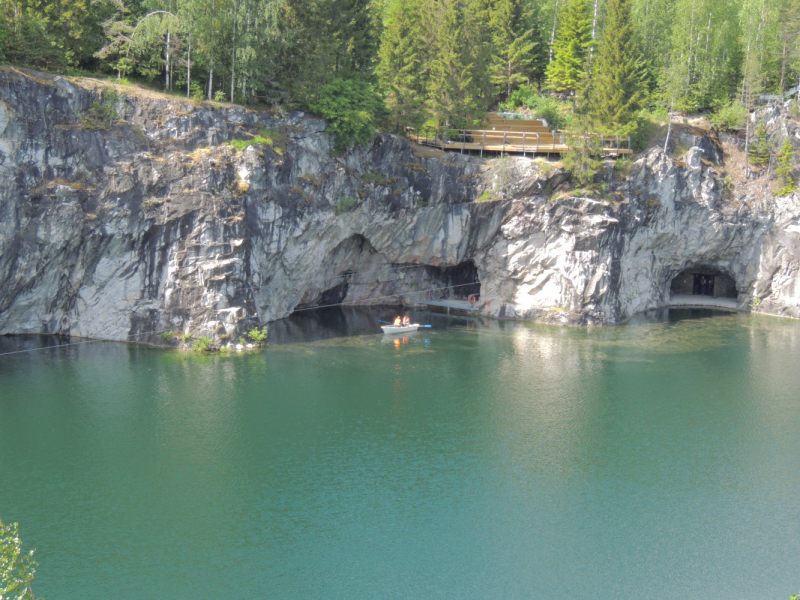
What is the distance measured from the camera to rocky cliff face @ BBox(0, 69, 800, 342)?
4000 centimetres

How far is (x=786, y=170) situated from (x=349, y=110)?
34417 millimetres

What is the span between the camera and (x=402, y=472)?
94.6 feet

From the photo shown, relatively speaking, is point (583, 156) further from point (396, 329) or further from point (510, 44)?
point (510, 44)

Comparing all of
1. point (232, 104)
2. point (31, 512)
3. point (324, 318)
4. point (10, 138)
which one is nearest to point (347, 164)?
point (232, 104)

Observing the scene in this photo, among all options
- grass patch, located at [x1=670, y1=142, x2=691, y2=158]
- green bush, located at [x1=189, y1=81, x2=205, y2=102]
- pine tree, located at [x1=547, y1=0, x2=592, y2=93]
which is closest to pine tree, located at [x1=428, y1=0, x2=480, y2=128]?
pine tree, located at [x1=547, y1=0, x2=592, y2=93]

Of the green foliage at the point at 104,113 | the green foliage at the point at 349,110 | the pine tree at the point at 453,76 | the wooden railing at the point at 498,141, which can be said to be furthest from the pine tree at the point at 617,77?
the green foliage at the point at 104,113

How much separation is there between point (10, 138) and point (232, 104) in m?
12.7

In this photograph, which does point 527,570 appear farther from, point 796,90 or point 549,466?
point 796,90

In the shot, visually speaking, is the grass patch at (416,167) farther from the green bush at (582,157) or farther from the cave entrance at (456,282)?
the green bush at (582,157)

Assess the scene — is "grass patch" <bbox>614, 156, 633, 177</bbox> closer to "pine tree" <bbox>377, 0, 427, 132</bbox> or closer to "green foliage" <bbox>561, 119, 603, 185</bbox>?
"green foliage" <bbox>561, 119, 603, 185</bbox>

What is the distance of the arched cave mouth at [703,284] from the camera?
62.2 metres

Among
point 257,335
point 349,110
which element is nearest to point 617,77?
point 349,110

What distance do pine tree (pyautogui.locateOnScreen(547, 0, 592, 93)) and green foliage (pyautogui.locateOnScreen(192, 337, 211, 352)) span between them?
131ft

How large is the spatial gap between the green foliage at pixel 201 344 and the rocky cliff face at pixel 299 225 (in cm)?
63
